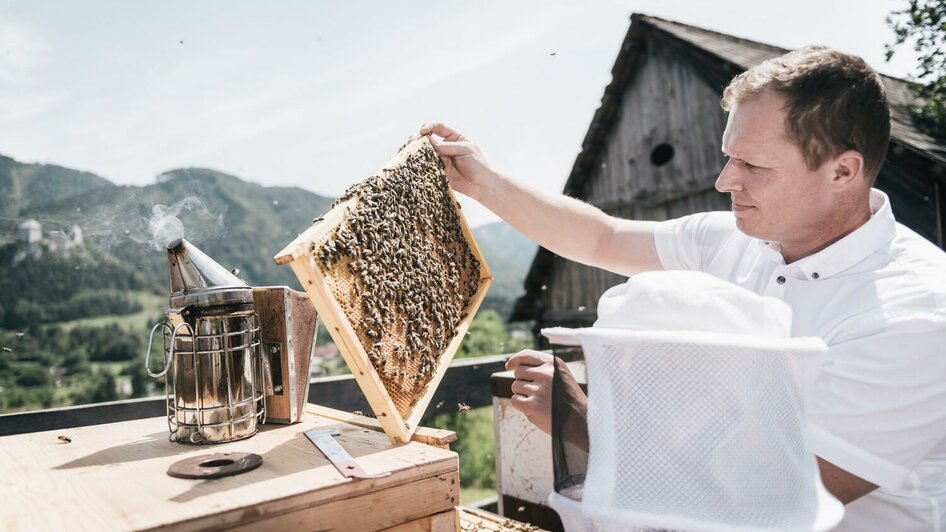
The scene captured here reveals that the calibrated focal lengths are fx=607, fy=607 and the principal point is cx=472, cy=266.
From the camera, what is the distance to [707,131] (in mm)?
10547

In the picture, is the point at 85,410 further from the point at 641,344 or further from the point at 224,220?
the point at 641,344

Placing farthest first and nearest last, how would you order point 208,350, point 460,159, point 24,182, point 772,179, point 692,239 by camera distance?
point 24,182
point 692,239
point 460,159
point 772,179
point 208,350

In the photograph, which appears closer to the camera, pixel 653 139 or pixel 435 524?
pixel 435 524

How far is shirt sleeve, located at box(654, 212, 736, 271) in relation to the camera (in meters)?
3.24

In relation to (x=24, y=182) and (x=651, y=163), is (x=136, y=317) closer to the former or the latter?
(x=24, y=182)

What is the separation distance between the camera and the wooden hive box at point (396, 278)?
199 cm

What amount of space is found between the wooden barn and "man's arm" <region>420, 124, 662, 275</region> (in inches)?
222

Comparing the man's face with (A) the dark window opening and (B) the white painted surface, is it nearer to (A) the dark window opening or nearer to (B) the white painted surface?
(B) the white painted surface

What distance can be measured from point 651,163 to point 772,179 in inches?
377

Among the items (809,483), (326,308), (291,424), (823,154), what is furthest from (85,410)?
(823,154)

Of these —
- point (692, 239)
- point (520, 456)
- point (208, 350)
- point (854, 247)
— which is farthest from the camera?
point (520, 456)

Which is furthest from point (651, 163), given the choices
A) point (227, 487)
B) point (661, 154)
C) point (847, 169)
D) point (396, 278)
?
point (227, 487)

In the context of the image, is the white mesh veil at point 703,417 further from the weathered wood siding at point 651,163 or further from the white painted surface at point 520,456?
the weathered wood siding at point 651,163

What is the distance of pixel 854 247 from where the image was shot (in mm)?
2307
